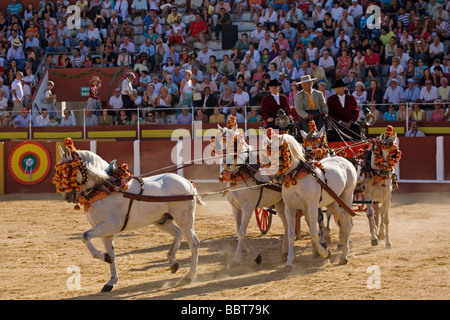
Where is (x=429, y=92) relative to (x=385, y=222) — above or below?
above

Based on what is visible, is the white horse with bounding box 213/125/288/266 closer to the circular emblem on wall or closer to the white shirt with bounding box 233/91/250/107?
the white shirt with bounding box 233/91/250/107

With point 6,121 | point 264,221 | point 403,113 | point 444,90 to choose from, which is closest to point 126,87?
point 6,121

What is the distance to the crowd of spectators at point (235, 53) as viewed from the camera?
19750 mm

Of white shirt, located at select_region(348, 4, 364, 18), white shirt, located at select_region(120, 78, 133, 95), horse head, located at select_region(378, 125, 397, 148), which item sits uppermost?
white shirt, located at select_region(348, 4, 364, 18)

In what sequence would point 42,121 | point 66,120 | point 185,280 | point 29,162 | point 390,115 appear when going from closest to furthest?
point 185,280, point 390,115, point 29,162, point 42,121, point 66,120

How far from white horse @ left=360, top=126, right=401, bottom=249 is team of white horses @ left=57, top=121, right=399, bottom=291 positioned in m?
0.02

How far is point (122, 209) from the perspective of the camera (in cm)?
893

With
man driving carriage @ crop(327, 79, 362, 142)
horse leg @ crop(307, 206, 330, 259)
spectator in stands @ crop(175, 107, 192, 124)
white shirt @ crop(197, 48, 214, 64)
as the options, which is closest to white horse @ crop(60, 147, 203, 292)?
horse leg @ crop(307, 206, 330, 259)

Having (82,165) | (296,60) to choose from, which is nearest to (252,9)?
(296,60)

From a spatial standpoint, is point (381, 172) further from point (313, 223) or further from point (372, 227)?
point (313, 223)

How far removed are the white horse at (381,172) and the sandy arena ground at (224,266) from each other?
53 centimetres

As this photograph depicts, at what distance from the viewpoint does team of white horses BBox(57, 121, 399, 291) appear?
8.80 meters

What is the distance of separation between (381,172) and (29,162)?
11.7 meters

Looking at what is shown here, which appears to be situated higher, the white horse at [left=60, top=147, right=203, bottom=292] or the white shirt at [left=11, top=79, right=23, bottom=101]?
the white shirt at [left=11, top=79, right=23, bottom=101]
